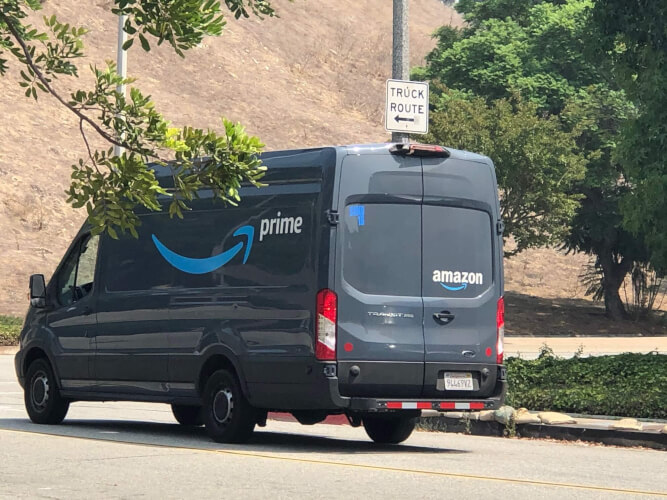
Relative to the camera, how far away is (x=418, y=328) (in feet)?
43.3

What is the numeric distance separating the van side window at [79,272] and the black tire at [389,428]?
3666mm

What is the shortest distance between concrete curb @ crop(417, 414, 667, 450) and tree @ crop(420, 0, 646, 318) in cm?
3371

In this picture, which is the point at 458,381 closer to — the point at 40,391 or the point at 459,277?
the point at 459,277

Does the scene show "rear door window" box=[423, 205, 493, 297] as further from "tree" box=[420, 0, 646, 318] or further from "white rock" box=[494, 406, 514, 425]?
"tree" box=[420, 0, 646, 318]

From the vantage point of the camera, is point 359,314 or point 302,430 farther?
point 302,430

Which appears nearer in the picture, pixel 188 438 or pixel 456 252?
pixel 456 252

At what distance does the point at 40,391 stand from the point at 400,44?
6.17 m

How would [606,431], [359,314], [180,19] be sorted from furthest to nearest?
1. [606,431]
2. [359,314]
3. [180,19]

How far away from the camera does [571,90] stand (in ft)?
175

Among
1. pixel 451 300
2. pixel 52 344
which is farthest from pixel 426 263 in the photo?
pixel 52 344

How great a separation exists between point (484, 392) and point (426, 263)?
56.2 inches

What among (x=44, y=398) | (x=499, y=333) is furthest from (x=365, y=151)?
(x=44, y=398)

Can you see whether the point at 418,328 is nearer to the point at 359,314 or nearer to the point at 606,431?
the point at 359,314

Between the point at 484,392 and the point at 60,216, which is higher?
the point at 60,216
